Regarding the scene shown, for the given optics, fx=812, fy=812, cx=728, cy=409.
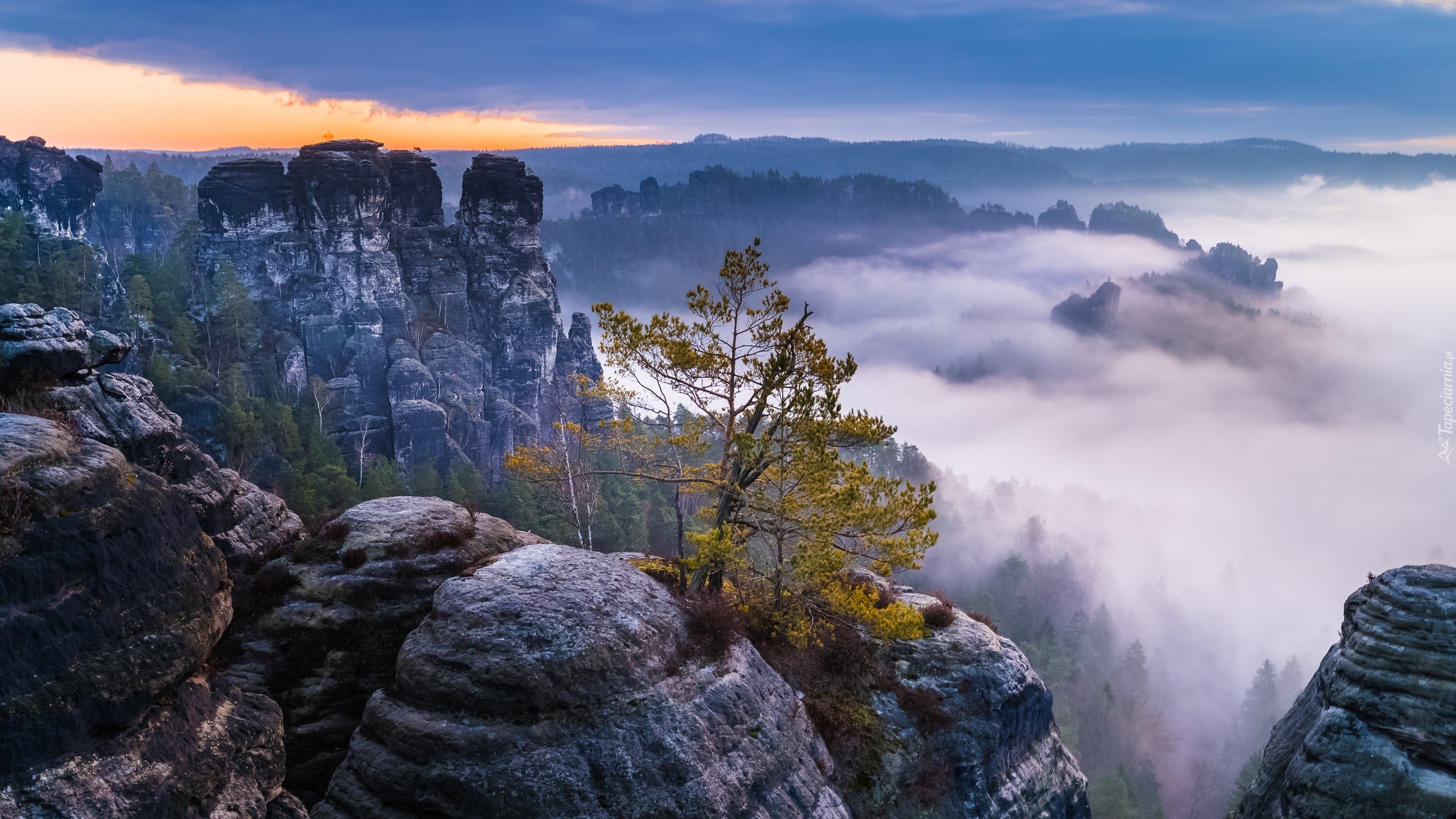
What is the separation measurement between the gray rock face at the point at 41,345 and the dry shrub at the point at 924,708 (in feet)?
76.6

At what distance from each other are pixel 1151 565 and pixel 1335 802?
17486cm

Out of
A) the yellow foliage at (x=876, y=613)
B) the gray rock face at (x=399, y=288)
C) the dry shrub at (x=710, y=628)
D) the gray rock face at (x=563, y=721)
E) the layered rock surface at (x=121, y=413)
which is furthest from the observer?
the gray rock face at (x=399, y=288)

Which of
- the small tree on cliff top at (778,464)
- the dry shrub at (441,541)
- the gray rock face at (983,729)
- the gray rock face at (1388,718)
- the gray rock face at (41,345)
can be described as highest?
the gray rock face at (41,345)

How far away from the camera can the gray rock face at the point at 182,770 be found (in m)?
11.8

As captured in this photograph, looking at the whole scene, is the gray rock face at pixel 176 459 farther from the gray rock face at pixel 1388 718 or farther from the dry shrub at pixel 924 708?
the gray rock face at pixel 1388 718

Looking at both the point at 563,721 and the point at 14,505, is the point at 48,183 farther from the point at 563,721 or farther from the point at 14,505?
the point at 563,721

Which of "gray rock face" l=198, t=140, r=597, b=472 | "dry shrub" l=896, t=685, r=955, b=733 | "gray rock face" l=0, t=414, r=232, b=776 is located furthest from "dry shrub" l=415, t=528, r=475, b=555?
"gray rock face" l=198, t=140, r=597, b=472

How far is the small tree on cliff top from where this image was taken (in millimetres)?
22188

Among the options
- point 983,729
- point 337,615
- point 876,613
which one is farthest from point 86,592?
point 983,729

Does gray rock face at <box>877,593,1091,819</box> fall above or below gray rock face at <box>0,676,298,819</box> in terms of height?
below

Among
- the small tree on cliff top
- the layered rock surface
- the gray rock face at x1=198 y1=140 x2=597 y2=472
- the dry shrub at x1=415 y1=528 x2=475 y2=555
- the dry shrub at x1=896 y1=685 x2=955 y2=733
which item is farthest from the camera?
the gray rock face at x1=198 y1=140 x2=597 y2=472

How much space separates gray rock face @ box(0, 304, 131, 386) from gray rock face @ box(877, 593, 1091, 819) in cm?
2286

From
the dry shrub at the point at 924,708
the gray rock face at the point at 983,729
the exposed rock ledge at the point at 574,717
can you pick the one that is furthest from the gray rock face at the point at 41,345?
the dry shrub at the point at 924,708

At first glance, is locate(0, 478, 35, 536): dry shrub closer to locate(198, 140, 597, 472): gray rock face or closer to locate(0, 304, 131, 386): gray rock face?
locate(0, 304, 131, 386): gray rock face
